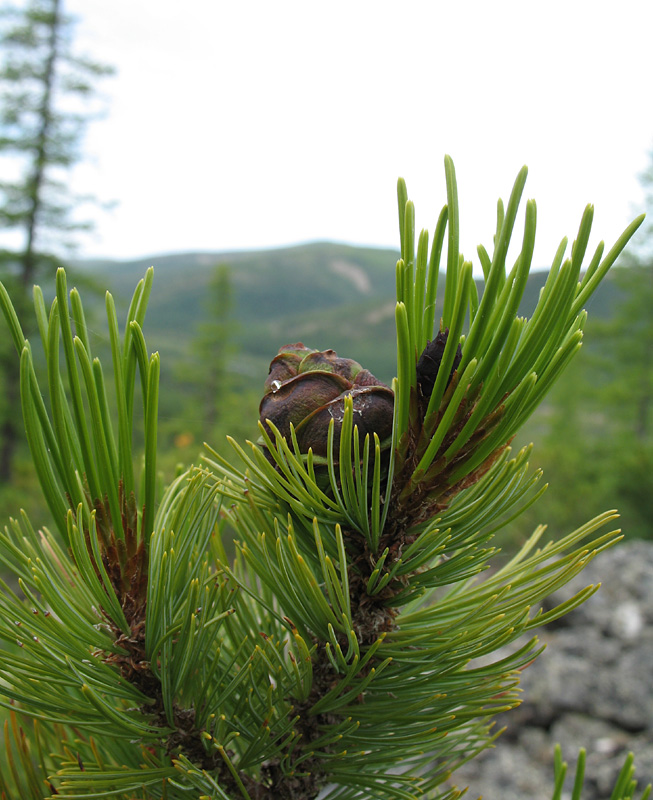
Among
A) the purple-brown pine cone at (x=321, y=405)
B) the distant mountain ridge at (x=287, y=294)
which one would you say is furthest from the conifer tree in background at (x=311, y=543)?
the distant mountain ridge at (x=287, y=294)

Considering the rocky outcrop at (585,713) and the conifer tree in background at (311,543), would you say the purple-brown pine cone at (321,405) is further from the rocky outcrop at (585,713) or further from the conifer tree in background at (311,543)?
the rocky outcrop at (585,713)

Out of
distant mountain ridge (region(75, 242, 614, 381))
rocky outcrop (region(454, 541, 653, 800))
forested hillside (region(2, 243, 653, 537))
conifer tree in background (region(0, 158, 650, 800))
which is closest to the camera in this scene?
conifer tree in background (region(0, 158, 650, 800))

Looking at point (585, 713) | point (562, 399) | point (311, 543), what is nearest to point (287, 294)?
point (562, 399)

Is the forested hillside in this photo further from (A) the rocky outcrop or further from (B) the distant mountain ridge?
(A) the rocky outcrop

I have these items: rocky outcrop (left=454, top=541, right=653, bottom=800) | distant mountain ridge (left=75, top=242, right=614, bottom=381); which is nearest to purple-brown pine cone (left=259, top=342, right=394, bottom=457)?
rocky outcrop (left=454, top=541, right=653, bottom=800)

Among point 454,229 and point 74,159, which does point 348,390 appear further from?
point 74,159

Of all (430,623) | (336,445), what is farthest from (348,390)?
(430,623)

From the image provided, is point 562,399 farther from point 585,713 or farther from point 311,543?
point 311,543
